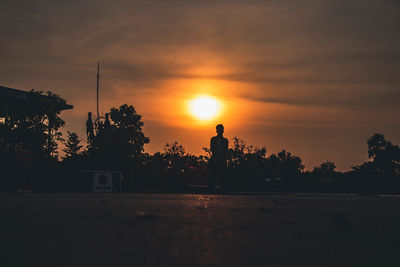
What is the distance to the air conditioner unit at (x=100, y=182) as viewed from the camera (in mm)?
20953

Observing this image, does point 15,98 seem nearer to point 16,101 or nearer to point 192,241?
point 16,101

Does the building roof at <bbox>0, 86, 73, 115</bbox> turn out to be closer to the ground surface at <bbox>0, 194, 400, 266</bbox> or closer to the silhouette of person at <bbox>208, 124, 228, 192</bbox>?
the silhouette of person at <bbox>208, 124, 228, 192</bbox>

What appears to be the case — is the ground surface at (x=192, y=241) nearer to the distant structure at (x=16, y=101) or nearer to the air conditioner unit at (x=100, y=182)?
the air conditioner unit at (x=100, y=182)

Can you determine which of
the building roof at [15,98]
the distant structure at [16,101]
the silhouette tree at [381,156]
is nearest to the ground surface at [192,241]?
the distant structure at [16,101]

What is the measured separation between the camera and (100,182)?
2114 centimetres

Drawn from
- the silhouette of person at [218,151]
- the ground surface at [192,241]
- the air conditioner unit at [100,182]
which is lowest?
the ground surface at [192,241]

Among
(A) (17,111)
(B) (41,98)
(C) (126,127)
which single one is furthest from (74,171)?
→ (C) (126,127)

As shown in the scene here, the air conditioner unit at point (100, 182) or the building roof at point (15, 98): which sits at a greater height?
the building roof at point (15, 98)

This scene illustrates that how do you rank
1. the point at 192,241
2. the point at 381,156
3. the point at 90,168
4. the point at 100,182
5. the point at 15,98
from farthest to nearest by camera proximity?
the point at 381,156, the point at 15,98, the point at 90,168, the point at 100,182, the point at 192,241

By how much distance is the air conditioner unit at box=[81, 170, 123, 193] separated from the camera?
2095 cm

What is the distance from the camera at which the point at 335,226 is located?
375 cm

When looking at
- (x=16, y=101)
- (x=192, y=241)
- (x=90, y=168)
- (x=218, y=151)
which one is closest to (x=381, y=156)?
(x=16, y=101)

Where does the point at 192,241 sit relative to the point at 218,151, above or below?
below

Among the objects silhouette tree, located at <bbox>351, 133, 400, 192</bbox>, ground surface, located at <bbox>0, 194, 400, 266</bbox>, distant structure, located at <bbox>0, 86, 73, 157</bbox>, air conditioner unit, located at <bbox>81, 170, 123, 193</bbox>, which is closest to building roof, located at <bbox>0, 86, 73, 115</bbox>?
distant structure, located at <bbox>0, 86, 73, 157</bbox>
